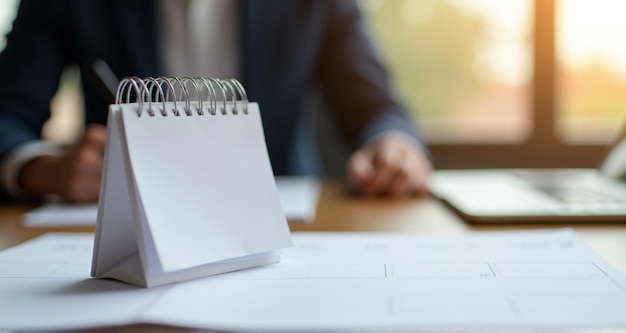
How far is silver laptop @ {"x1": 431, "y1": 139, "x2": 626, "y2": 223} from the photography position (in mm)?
708

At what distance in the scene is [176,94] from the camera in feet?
1.53

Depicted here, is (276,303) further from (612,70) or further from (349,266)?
(612,70)

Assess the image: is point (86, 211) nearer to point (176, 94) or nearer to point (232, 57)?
point (176, 94)

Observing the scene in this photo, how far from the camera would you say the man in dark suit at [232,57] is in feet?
3.89

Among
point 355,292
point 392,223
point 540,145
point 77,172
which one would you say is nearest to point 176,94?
point 355,292

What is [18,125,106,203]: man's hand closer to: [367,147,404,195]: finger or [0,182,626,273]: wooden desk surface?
[0,182,626,273]: wooden desk surface

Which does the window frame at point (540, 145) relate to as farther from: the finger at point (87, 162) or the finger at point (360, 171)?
the finger at point (87, 162)

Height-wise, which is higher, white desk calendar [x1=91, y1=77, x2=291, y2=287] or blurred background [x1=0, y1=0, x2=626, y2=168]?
white desk calendar [x1=91, y1=77, x2=291, y2=287]

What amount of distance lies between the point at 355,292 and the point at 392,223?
1.06 ft

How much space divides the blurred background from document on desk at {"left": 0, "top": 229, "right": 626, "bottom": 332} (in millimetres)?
1129

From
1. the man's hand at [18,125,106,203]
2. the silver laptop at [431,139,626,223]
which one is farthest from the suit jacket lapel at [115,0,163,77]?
the silver laptop at [431,139,626,223]

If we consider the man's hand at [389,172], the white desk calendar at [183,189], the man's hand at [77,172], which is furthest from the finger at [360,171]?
the white desk calendar at [183,189]

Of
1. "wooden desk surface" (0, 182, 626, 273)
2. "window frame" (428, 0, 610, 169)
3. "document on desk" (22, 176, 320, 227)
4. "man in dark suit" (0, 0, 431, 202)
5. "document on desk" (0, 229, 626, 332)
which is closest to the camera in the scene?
"document on desk" (0, 229, 626, 332)

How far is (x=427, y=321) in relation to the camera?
344 millimetres
